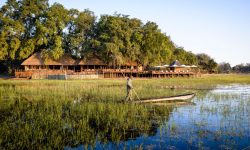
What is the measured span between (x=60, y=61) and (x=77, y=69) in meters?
4.73

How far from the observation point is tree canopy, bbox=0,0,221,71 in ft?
146

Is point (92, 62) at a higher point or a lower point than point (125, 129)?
higher

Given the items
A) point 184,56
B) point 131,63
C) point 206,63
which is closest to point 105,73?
point 131,63

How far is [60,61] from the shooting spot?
1892 inches

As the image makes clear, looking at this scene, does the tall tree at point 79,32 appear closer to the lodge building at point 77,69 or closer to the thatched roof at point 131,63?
the lodge building at point 77,69

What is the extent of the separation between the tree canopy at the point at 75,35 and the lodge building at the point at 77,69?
1.17m

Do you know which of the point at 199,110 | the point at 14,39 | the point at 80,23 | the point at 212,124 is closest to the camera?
the point at 212,124

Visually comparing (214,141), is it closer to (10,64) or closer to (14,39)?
(14,39)

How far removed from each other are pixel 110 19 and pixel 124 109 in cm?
3292

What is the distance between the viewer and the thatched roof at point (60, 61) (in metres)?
46.6

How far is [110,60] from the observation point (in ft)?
150

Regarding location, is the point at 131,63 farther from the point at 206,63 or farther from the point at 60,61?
the point at 206,63

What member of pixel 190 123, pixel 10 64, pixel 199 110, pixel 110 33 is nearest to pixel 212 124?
pixel 190 123

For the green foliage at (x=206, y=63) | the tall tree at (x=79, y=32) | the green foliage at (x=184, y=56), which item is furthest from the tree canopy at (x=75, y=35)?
the green foliage at (x=206, y=63)
